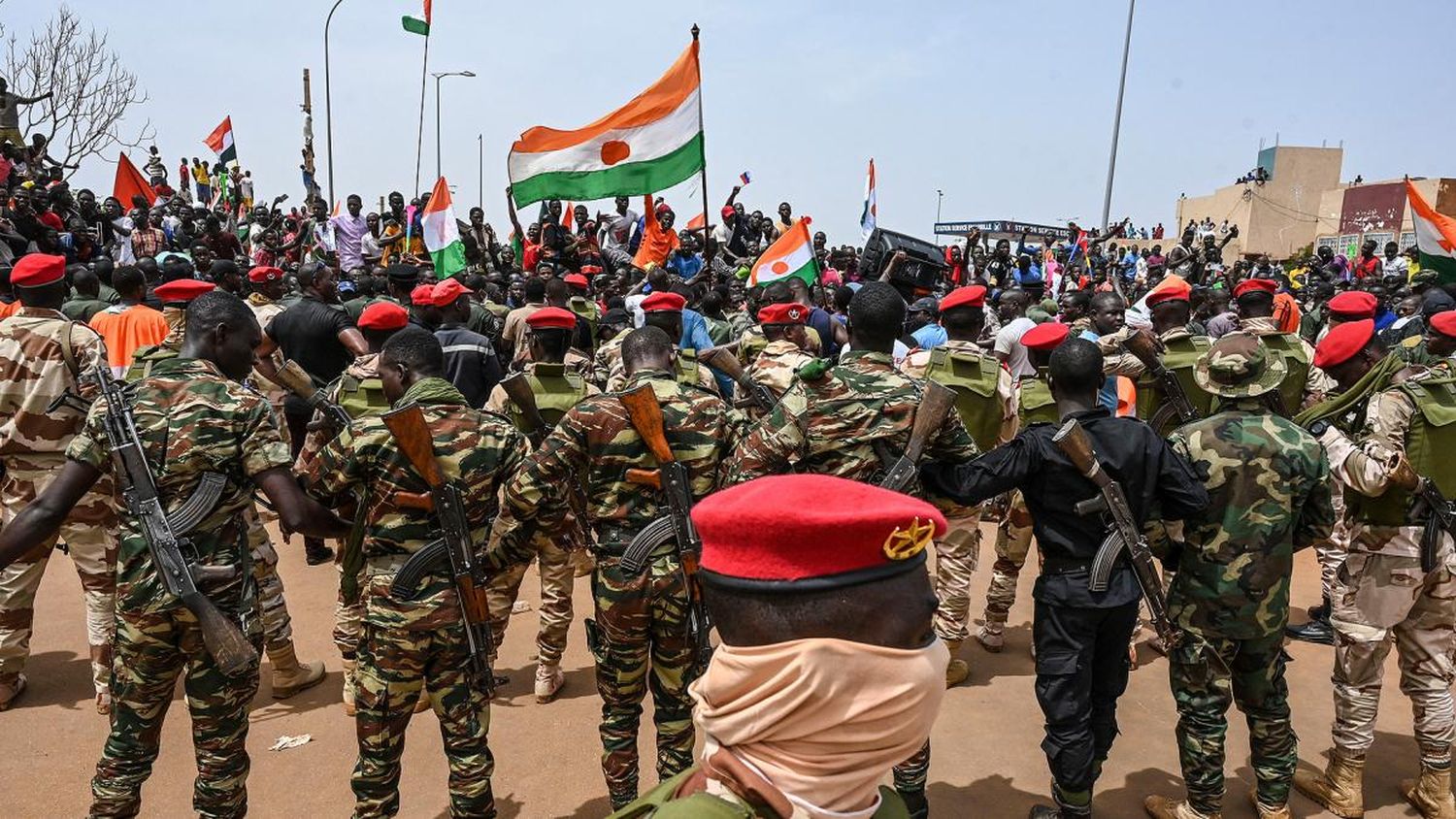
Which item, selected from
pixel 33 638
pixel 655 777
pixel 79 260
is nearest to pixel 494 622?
pixel 655 777

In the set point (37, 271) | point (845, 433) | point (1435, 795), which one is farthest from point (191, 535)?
point (1435, 795)

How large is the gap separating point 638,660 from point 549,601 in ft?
5.42

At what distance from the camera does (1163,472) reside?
3.51m

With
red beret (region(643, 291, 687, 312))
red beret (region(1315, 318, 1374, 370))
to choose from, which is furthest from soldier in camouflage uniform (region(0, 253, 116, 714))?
red beret (region(1315, 318, 1374, 370))

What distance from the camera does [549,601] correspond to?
5.19 meters

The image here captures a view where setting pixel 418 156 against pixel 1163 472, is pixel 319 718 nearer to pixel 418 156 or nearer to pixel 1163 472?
pixel 1163 472

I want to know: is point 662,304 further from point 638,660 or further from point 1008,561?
point 1008,561

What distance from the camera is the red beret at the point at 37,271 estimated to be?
479 cm

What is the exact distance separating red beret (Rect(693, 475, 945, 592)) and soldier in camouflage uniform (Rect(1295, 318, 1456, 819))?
11.7 ft

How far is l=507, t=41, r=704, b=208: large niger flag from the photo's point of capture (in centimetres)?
763

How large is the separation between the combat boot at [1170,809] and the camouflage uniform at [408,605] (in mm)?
3012

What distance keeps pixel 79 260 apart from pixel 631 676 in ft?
41.0

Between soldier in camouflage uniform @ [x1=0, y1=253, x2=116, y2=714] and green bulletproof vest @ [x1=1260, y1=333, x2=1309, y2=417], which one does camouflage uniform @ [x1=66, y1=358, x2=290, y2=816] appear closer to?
soldier in camouflage uniform @ [x1=0, y1=253, x2=116, y2=714]

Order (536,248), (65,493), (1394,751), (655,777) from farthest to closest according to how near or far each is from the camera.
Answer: (536,248), (1394,751), (655,777), (65,493)
